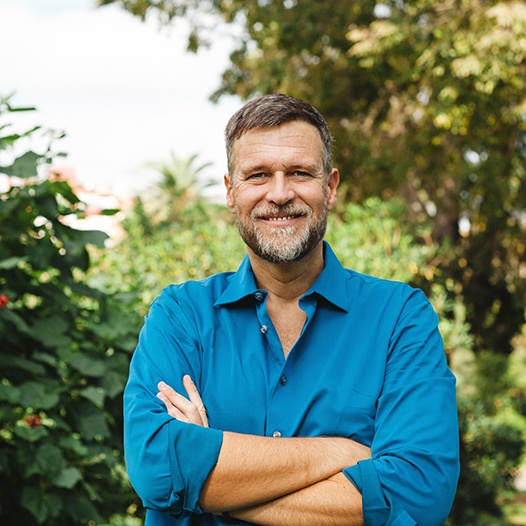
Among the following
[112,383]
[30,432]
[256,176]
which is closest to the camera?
[256,176]

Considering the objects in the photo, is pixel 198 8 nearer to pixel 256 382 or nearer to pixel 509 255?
pixel 509 255

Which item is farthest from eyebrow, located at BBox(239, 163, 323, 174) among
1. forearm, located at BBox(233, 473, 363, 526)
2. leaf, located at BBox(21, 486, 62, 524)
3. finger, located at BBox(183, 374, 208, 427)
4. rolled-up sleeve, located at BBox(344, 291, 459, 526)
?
leaf, located at BBox(21, 486, 62, 524)

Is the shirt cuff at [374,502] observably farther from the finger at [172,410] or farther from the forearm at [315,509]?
the finger at [172,410]

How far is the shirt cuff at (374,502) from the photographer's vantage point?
2.11 m

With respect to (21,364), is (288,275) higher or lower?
higher

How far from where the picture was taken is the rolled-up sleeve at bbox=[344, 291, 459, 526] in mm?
2129

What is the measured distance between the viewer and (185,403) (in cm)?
223

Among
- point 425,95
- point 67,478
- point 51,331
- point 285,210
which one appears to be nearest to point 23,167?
point 51,331

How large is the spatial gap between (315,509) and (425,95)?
11.6 metres

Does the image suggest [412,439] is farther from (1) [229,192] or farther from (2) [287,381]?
(1) [229,192]

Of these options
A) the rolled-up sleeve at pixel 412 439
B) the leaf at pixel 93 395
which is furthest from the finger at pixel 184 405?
the leaf at pixel 93 395

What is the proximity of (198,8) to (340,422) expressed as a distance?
12336 millimetres

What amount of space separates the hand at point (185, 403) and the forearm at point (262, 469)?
5.0 inches

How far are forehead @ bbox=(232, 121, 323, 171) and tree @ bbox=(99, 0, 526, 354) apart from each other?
295 inches
